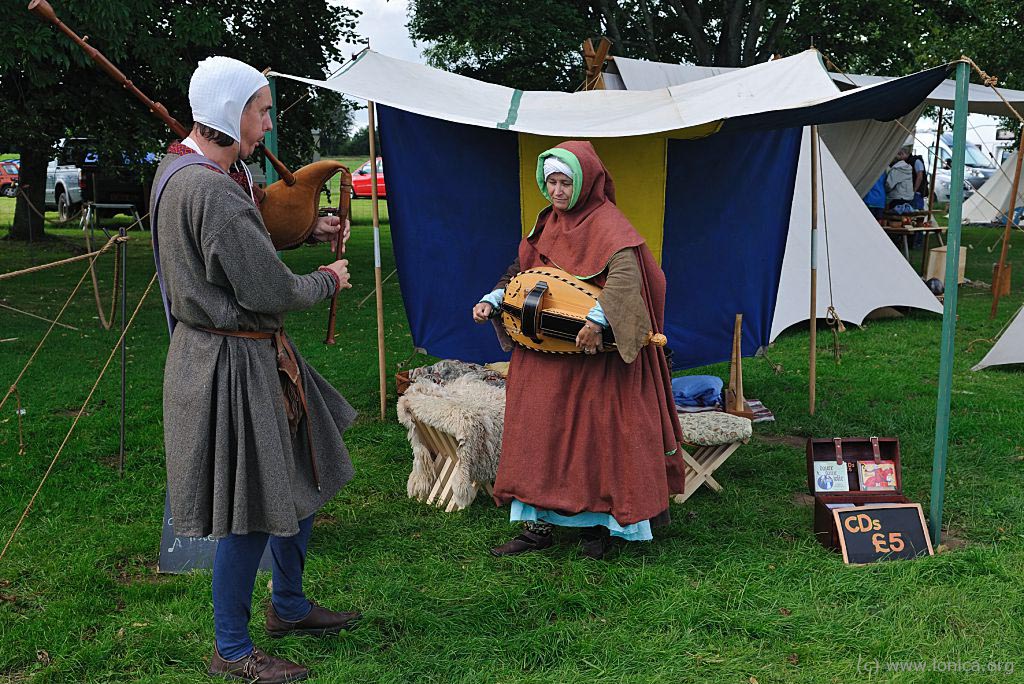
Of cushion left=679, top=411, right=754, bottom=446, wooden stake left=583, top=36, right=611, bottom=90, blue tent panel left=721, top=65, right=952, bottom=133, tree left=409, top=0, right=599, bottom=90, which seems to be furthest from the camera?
tree left=409, top=0, right=599, bottom=90

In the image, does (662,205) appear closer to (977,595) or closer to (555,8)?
(977,595)

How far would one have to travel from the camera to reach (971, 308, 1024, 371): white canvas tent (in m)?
6.22

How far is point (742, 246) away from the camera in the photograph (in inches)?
210

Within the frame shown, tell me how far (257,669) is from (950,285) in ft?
8.80

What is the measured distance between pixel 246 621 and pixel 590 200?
1823mm

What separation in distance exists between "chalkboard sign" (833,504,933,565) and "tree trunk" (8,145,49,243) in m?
9.99

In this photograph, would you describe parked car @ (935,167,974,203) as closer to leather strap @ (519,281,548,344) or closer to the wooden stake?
the wooden stake

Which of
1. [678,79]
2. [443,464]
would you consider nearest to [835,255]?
[678,79]

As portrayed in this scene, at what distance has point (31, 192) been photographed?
1229 centimetres

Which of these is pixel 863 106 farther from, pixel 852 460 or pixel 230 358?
pixel 230 358

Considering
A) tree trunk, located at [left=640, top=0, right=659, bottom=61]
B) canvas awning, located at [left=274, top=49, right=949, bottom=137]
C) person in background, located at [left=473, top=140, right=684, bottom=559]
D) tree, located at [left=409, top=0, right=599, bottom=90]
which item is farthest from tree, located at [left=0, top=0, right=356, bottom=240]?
person in background, located at [left=473, top=140, right=684, bottom=559]

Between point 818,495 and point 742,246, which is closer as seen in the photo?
point 818,495

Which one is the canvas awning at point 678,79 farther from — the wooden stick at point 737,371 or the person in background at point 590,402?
the person in background at point 590,402

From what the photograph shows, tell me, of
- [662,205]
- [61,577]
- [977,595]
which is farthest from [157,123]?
[977,595]
